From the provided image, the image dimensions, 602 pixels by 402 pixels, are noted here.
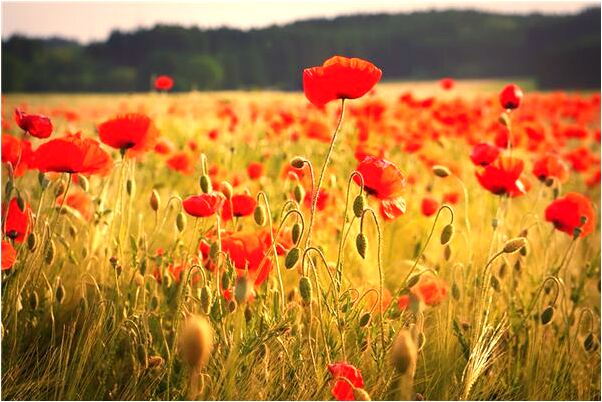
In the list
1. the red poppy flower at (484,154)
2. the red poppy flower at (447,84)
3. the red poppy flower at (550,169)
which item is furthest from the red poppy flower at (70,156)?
the red poppy flower at (447,84)

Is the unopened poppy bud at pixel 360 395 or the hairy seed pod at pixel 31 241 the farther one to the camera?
the hairy seed pod at pixel 31 241

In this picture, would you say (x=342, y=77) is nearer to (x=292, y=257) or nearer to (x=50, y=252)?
(x=292, y=257)

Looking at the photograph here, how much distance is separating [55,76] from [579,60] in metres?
1.96

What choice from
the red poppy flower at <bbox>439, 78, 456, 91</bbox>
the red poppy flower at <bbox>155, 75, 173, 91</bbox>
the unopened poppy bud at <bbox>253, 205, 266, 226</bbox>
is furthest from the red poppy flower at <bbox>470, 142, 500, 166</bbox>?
the red poppy flower at <bbox>439, 78, 456, 91</bbox>

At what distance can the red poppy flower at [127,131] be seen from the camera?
5.44 ft

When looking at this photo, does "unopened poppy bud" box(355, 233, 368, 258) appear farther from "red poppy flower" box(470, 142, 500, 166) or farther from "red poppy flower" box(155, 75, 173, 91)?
"red poppy flower" box(155, 75, 173, 91)

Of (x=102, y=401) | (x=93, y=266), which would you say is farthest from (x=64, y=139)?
(x=102, y=401)

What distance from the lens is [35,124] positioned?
1710 mm

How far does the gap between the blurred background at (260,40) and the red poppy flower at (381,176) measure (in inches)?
27.6

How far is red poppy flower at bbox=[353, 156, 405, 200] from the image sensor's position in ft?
4.58

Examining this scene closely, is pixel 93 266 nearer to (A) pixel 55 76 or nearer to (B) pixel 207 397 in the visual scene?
(B) pixel 207 397

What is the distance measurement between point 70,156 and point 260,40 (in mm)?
836

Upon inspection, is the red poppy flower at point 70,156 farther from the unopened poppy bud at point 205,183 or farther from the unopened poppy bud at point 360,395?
the unopened poppy bud at point 360,395

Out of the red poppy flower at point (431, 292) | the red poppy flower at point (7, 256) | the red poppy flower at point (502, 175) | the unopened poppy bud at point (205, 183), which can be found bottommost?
the red poppy flower at point (431, 292)
